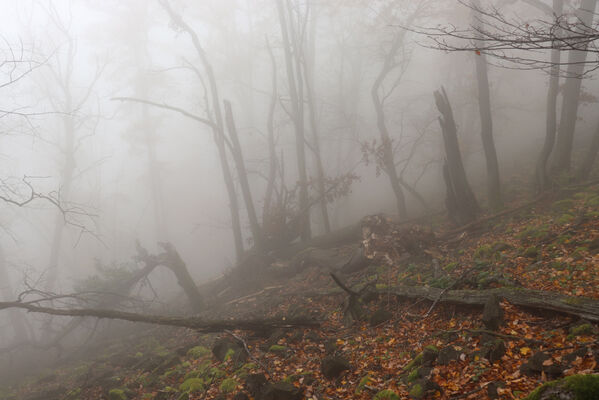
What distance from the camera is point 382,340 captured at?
5422mm

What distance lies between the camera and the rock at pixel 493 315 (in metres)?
4.42

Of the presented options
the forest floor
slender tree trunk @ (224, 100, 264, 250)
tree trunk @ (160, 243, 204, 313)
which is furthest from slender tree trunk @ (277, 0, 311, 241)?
tree trunk @ (160, 243, 204, 313)

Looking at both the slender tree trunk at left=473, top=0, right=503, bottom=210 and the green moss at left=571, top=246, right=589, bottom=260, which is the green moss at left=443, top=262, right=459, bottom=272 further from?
the slender tree trunk at left=473, top=0, right=503, bottom=210

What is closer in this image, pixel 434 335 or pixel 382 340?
pixel 434 335

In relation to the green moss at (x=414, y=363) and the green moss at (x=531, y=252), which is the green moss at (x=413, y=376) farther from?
the green moss at (x=531, y=252)

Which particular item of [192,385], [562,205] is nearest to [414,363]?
[192,385]

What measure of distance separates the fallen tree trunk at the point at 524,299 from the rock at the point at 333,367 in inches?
65.1

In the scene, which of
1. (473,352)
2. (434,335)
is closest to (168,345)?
(434,335)

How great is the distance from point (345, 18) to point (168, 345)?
70.3ft

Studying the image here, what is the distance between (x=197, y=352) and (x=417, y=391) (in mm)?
4604

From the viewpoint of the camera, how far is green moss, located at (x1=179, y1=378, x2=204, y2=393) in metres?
5.36

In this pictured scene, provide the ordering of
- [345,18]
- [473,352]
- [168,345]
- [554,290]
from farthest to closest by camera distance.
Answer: [345,18], [168,345], [554,290], [473,352]

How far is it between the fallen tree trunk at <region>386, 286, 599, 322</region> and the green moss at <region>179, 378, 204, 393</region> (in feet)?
11.4

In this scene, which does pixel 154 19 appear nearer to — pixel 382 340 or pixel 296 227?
→ pixel 296 227
